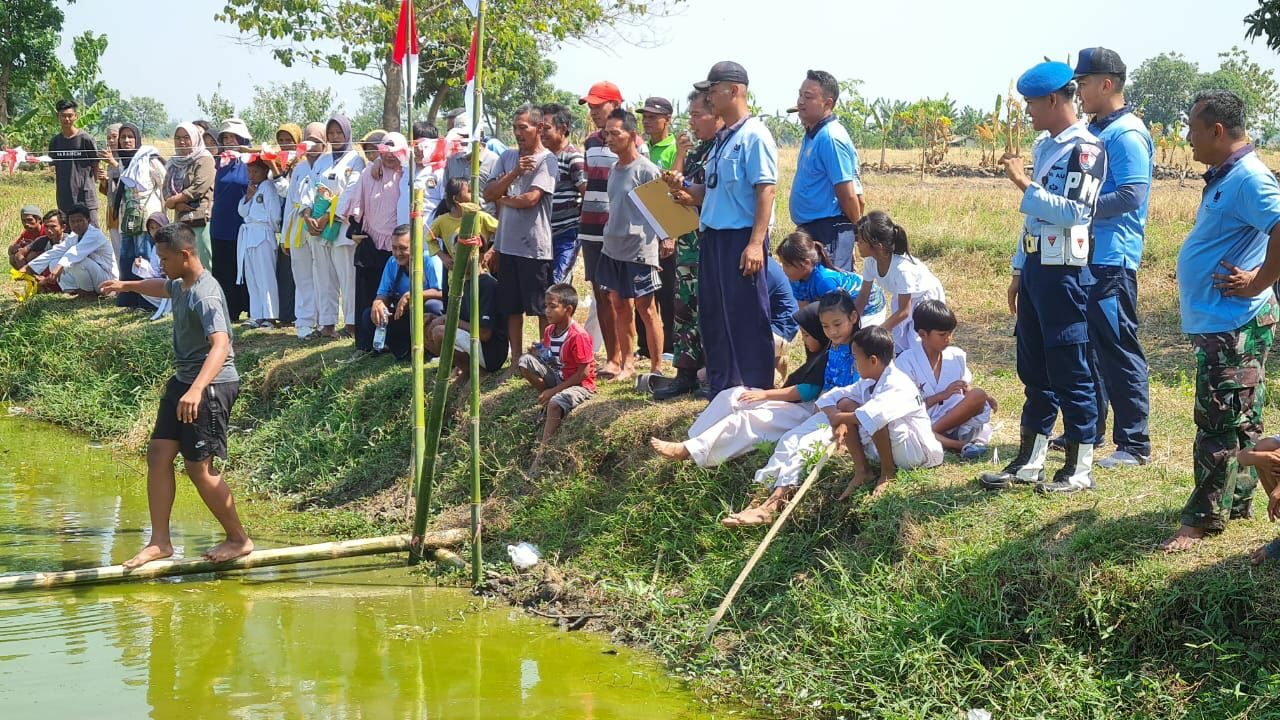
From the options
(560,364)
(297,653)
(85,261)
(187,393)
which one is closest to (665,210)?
(560,364)

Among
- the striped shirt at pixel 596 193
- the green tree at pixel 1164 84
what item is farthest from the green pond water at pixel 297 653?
the green tree at pixel 1164 84

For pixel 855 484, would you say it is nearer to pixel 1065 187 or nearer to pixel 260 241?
pixel 1065 187

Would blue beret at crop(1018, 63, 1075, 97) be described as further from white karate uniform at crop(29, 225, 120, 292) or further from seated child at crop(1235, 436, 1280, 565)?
white karate uniform at crop(29, 225, 120, 292)

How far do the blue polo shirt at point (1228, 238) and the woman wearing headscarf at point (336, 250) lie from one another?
7066 mm

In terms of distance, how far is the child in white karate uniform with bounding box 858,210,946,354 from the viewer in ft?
22.3

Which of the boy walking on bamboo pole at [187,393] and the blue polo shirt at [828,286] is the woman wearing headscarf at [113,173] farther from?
the blue polo shirt at [828,286]

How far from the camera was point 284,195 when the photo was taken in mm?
11391

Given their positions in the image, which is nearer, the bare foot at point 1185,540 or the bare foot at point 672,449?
the bare foot at point 1185,540

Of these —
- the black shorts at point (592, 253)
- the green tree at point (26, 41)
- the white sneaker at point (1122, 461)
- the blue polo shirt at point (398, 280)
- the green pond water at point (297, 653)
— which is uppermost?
the green tree at point (26, 41)

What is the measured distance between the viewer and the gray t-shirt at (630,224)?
7934mm

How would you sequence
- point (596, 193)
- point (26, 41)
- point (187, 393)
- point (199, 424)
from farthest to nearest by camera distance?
point (26, 41) → point (596, 193) → point (199, 424) → point (187, 393)

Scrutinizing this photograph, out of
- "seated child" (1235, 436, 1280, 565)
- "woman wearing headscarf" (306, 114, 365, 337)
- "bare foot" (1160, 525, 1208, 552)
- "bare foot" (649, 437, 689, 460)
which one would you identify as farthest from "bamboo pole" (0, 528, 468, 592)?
"seated child" (1235, 436, 1280, 565)

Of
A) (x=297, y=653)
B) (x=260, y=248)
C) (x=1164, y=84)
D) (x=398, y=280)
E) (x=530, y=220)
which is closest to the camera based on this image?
(x=297, y=653)

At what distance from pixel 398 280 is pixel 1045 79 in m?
5.41
